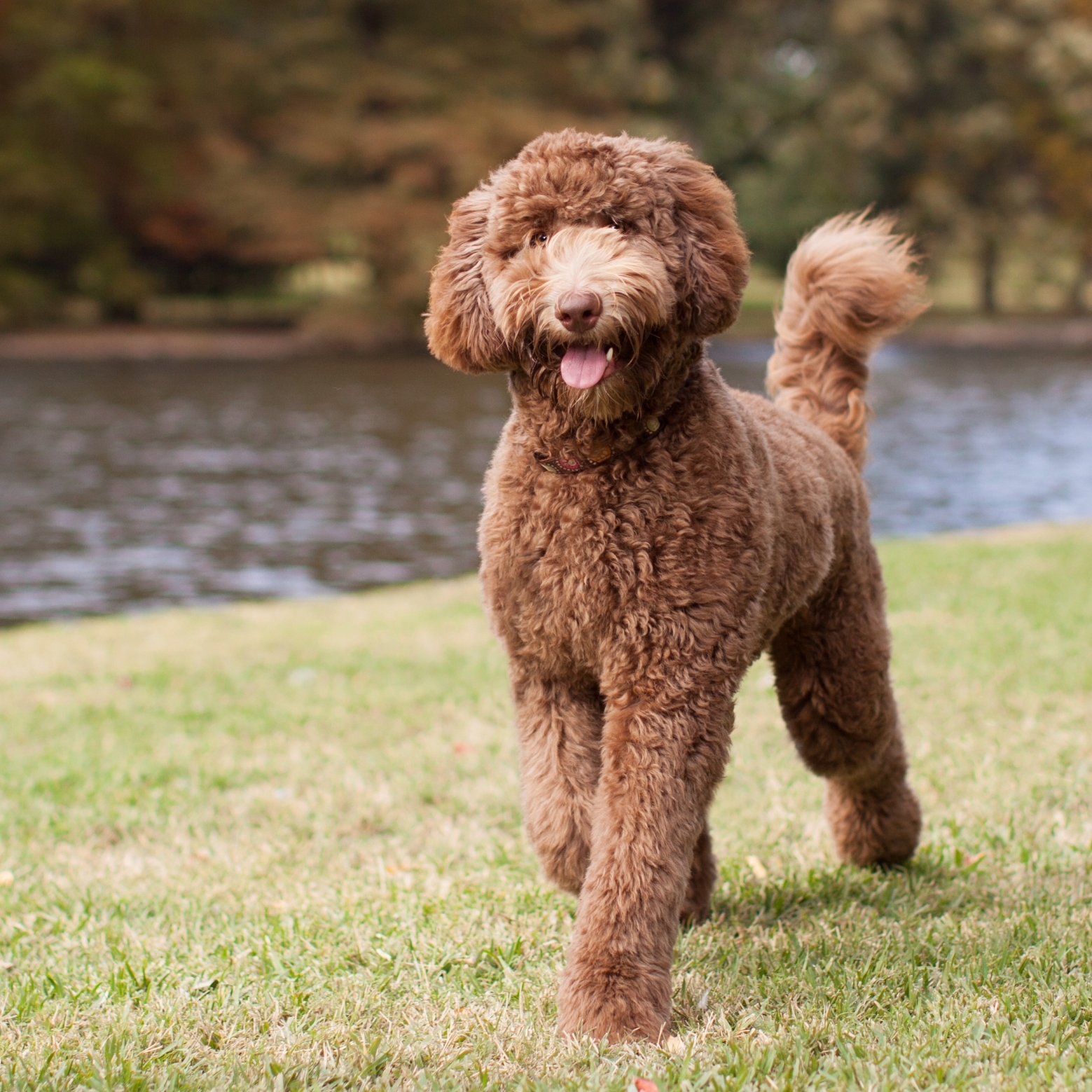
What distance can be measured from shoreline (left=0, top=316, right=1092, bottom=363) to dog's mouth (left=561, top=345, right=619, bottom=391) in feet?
103

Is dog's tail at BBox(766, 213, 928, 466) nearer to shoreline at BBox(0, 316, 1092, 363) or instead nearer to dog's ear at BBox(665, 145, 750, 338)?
dog's ear at BBox(665, 145, 750, 338)

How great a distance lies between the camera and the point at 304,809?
191 inches

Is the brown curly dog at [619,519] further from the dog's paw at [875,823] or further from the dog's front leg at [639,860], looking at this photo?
the dog's paw at [875,823]

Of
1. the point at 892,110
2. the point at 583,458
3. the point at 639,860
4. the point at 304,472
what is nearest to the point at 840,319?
the point at 583,458

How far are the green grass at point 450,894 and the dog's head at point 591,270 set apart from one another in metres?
1.40

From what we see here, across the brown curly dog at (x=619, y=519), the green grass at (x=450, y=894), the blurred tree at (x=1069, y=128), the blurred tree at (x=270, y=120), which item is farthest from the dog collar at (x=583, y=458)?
the blurred tree at (x=1069, y=128)

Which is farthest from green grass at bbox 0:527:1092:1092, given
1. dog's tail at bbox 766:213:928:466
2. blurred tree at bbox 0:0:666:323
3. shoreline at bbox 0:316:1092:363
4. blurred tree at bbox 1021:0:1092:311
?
Answer: blurred tree at bbox 1021:0:1092:311

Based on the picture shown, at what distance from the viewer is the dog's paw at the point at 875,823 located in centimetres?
388

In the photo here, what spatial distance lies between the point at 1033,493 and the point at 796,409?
11937mm

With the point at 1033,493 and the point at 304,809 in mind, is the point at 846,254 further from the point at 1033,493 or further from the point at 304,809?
the point at 1033,493

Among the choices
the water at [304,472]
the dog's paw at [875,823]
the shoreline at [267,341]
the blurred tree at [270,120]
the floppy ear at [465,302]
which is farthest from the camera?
the blurred tree at [270,120]

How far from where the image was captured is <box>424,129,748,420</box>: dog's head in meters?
2.65

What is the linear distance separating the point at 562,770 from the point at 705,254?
1.19m

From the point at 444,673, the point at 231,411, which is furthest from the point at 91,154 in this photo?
the point at 444,673
